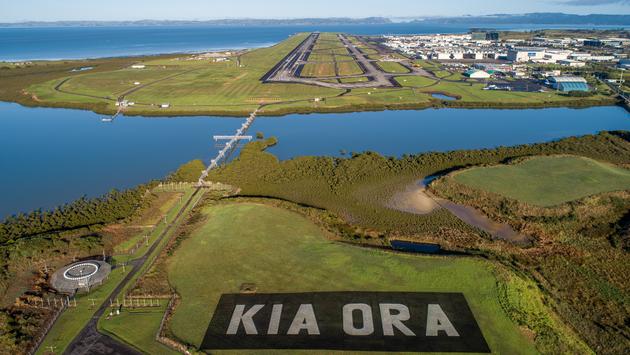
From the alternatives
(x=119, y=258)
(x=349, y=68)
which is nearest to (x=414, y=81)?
(x=349, y=68)

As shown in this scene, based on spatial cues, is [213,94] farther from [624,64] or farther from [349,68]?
[624,64]

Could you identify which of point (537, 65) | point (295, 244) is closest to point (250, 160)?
point (295, 244)

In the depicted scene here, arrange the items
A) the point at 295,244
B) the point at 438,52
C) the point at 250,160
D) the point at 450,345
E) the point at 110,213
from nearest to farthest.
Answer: the point at 450,345
the point at 295,244
the point at 110,213
the point at 250,160
the point at 438,52

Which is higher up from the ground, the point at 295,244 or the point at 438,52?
the point at 438,52

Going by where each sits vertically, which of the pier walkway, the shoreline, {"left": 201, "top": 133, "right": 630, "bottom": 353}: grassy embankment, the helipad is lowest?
{"left": 201, "top": 133, "right": 630, "bottom": 353}: grassy embankment

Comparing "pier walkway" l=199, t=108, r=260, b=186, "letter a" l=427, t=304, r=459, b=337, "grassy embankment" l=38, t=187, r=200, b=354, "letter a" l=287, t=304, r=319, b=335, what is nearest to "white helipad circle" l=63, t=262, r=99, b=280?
"grassy embankment" l=38, t=187, r=200, b=354

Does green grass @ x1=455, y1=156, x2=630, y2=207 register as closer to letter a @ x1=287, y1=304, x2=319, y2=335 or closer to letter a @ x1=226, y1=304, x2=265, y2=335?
letter a @ x1=287, y1=304, x2=319, y2=335

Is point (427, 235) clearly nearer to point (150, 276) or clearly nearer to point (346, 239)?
point (346, 239)
